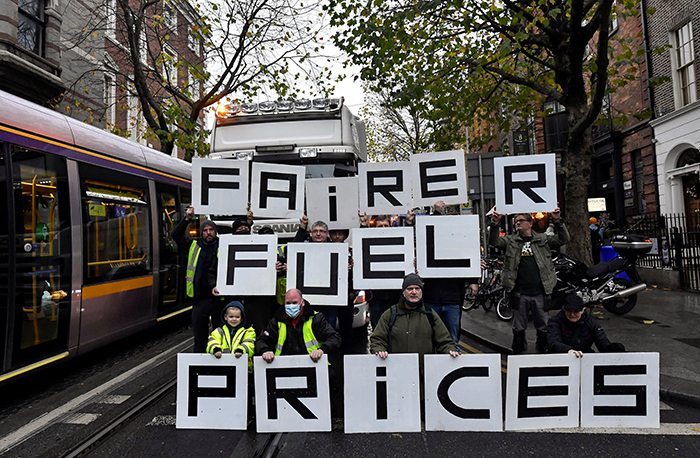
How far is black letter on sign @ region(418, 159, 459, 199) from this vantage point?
518cm

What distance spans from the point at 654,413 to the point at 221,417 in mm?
3693

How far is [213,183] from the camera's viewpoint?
521 cm

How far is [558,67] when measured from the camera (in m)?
8.10

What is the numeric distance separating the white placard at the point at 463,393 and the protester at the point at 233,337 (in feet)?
5.56

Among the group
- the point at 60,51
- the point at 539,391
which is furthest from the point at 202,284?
the point at 60,51

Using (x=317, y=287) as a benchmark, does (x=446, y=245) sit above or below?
above

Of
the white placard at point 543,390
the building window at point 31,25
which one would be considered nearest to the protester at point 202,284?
the white placard at point 543,390

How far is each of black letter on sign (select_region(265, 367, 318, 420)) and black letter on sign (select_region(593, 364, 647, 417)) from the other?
2420 millimetres

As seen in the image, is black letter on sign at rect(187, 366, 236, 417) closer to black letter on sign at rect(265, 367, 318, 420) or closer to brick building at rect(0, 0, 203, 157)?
black letter on sign at rect(265, 367, 318, 420)

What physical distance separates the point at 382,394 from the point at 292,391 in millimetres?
782

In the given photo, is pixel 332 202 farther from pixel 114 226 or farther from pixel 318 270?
pixel 114 226

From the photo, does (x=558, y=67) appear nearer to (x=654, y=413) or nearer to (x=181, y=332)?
(x=654, y=413)

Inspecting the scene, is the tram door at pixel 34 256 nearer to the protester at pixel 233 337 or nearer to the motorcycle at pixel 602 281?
the protester at pixel 233 337

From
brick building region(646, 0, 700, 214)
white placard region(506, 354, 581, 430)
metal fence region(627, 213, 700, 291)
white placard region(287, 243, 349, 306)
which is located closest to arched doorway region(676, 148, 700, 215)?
brick building region(646, 0, 700, 214)
